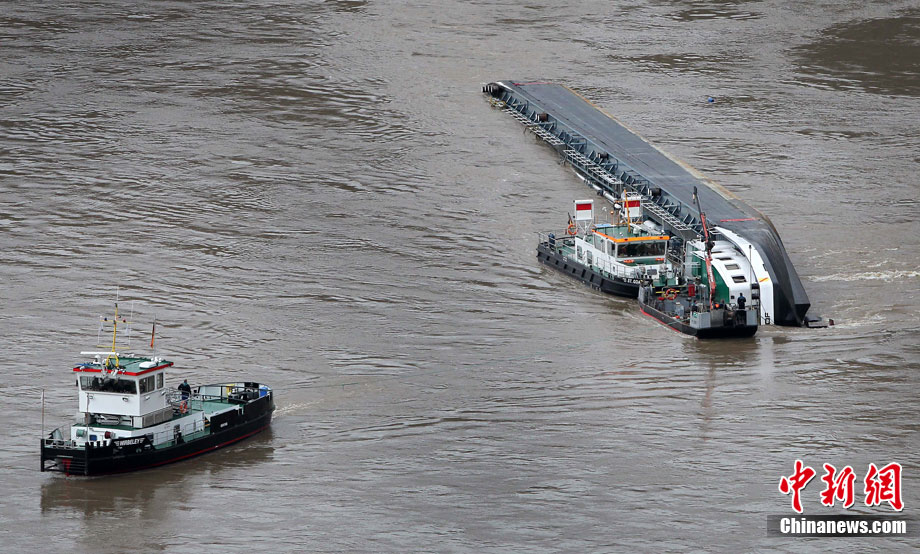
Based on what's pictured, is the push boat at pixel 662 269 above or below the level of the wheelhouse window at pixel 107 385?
above

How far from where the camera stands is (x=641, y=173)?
197 ft

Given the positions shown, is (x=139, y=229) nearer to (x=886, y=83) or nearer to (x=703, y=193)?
(x=703, y=193)

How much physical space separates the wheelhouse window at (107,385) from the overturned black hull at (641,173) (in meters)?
20.2

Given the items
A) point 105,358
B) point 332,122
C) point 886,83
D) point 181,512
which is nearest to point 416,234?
point 332,122

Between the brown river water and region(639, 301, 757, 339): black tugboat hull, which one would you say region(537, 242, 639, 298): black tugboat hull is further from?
region(639, 301, 757, 339): black tugboat hull

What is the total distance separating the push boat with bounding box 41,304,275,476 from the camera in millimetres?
33688

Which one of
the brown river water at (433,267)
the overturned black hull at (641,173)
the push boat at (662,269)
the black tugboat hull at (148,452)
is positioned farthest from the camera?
the overturned black hull at (641,173)

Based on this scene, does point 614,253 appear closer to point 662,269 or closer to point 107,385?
point 662,269

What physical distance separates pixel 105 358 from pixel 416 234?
1925 centimetres

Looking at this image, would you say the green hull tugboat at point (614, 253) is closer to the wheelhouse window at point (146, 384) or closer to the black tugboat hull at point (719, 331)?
the black tugboat hull at point (719, 331)

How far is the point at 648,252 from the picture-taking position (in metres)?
50.7

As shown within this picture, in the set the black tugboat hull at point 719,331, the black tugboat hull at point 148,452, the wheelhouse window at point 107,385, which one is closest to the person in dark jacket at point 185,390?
the black tugboat hull at point 148,452

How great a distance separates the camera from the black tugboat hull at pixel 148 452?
33469 mm

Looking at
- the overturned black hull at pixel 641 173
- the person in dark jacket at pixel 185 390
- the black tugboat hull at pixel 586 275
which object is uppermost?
the overturned black hull at pixel 641 173
